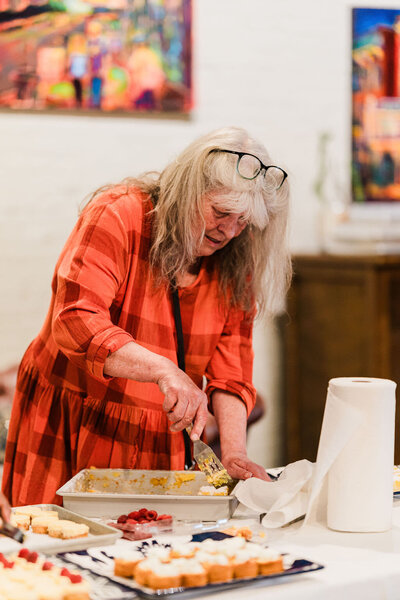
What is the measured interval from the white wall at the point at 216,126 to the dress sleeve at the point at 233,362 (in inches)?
67.2

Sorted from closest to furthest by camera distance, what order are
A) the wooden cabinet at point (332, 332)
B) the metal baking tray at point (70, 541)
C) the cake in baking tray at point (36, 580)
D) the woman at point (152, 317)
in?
the cake in baking tray at point (36, 580) → the metal baking tray at point (70, 541) → the woman at point (152, 317) → the wooden cabinet at point (332, 332)

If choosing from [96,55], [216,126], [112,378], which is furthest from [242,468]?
[216,126]

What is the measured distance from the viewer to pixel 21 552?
1480 mm

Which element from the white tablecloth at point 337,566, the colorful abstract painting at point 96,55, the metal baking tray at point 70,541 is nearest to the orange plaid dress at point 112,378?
the metal baking tray at point 70,541

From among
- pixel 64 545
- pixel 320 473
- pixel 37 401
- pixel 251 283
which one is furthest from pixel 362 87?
pixel 64 545

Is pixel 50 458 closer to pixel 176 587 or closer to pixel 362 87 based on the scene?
pixel 176 587

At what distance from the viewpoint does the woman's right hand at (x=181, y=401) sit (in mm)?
1909

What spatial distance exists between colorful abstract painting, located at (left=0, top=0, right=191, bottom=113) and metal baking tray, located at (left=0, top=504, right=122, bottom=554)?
2639mm

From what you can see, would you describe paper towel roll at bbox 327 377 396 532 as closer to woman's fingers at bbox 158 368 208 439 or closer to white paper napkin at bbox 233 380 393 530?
white paper napkin at bbox 233 380 393 530

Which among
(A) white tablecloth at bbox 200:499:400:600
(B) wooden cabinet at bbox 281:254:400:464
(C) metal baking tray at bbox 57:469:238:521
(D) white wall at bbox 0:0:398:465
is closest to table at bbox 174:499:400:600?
(A) white tablecloth at bbox 200:499:400:600

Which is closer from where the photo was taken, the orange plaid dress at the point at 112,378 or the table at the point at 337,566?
the table at the point at 337,566

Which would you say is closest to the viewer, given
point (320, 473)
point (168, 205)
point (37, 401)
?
point (320, 473)

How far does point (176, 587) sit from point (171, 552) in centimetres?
11

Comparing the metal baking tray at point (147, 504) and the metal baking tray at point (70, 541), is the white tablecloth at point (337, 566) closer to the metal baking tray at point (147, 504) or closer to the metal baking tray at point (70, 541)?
the metal baking tray at point (147, 504)
